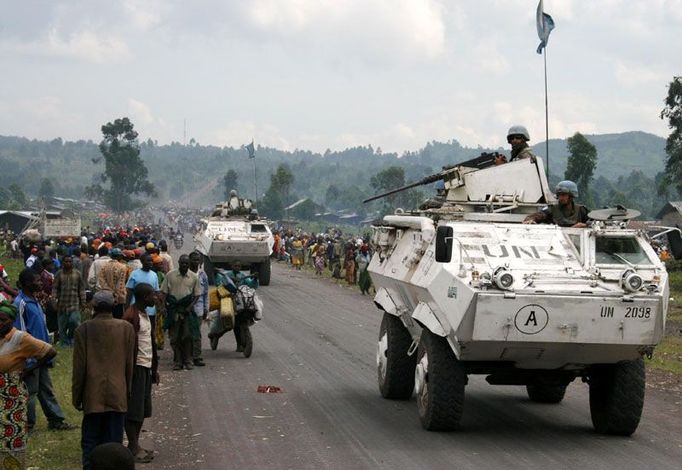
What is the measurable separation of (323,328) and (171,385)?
25.6 feet

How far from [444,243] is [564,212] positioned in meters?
1.86

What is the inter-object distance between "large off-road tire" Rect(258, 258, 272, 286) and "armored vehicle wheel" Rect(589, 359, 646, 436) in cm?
2408

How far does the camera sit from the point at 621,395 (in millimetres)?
11016

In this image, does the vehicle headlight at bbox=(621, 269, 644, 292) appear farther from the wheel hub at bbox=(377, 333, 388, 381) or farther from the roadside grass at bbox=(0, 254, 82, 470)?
the roadside grass at bbox=(0, 254, 82, 470)

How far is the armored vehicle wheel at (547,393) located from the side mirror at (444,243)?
322cm

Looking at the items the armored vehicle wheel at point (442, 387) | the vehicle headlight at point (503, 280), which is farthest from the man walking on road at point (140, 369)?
the vehicle headlight at point (503, 280)

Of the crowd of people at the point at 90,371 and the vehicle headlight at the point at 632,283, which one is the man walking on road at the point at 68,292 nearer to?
the crowd of people at the point at 90,371

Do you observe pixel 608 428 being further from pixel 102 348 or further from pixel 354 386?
pixel 102 348

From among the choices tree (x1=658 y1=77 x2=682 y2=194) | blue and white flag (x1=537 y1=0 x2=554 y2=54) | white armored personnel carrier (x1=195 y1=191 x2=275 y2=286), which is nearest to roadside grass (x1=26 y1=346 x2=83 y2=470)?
blue and white flag (x1=537 y1=0 x2=554 y2=54)

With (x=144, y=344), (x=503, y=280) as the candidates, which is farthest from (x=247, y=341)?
(x=503, y=280)

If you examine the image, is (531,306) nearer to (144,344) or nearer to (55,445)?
(144,344)

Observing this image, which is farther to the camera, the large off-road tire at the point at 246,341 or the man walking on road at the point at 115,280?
the large off-road tire at the point at 246,341

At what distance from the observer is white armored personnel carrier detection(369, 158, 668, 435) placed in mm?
10336

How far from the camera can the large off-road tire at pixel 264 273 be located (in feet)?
115
